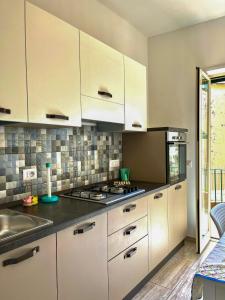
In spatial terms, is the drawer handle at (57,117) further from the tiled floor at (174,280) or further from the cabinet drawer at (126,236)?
the tiled floor at (174,280)

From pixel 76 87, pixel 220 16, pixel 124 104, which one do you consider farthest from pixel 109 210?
pixel 220 16

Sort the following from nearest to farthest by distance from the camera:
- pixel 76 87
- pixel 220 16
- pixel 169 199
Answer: pixel 76 87 < pixel 169 199 < pixel 220 16

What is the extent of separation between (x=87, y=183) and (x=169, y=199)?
0.90 metres

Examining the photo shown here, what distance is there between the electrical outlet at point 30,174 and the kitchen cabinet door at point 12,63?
1.80 ft

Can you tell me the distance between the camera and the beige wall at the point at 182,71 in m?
2.93

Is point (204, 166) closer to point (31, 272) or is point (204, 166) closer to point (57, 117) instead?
point (57, 117)

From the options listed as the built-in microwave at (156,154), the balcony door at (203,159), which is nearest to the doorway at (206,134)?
the balcony door at (203,159)

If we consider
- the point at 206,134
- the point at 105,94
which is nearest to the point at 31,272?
the point at 105,94

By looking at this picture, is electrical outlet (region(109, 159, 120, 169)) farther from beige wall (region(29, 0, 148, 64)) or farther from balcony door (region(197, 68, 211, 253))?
beige wall (region(29, 0, 148, 64))

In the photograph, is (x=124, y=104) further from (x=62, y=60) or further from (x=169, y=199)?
(x=169, y=199)

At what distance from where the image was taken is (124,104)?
2.32m

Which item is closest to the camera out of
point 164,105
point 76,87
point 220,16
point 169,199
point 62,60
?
point 62,60

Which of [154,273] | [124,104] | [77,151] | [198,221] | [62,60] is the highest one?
[62,60]

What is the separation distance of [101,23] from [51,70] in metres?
1.33
